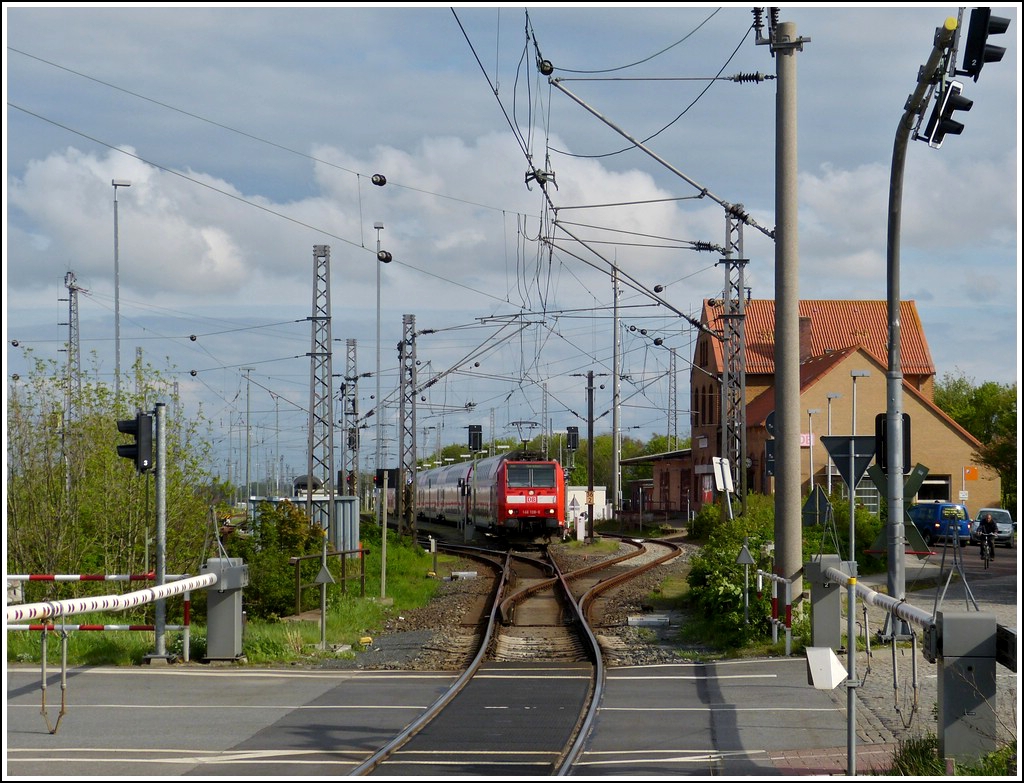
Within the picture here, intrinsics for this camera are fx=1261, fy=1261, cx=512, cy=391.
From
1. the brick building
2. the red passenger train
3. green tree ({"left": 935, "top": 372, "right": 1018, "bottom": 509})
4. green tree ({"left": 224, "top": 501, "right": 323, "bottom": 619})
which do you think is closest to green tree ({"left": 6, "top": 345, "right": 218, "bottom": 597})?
green tree ({"left": 224, "top": 501, "right": 323, "bottom": 619})

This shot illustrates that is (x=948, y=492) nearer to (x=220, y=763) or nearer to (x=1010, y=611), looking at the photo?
(x=1010, y=611)

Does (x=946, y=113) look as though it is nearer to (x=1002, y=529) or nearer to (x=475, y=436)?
(x=1002, y=529)

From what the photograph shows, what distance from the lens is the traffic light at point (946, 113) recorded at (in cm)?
1306

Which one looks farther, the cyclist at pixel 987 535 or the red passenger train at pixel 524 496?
the red passenger train at pixel 524 496

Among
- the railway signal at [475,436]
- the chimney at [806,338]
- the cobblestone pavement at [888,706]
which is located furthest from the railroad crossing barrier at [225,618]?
the chimney at [806,338]

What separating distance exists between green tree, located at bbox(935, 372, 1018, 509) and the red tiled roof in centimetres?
627

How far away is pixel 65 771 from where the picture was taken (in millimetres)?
8961

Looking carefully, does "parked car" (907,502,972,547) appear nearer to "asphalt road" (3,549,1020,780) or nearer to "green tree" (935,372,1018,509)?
"green tree" (935,372,1018,509)

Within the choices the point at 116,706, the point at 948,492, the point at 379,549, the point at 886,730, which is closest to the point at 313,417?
the point at 379,549

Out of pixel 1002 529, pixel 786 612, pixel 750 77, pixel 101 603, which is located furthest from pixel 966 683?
pixel 1002 529

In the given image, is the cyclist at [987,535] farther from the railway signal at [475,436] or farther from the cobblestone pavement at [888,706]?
the railway signal at [475,436]

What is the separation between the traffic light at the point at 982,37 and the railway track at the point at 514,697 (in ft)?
23.6

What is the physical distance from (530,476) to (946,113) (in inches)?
1283

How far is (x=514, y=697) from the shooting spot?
13.3 m
